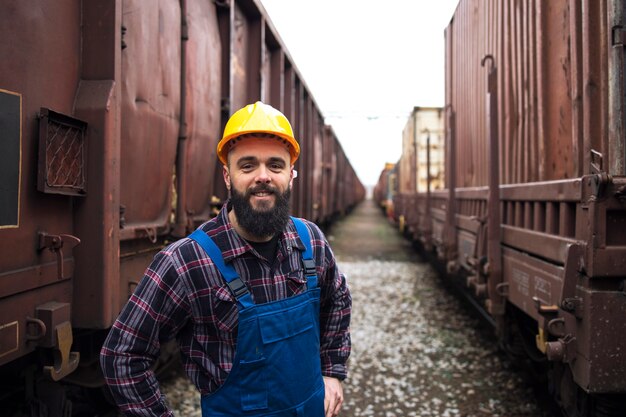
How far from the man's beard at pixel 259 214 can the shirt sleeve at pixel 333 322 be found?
30cm

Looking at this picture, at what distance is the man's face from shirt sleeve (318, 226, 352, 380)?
1.07ft

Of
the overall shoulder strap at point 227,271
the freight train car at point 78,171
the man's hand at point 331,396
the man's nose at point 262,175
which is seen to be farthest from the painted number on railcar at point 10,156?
the man's hand at point 331,396

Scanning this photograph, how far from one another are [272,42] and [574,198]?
505cm

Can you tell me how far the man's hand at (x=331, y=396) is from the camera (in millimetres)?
1898

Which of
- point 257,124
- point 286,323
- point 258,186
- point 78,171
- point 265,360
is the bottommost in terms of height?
point 265,360

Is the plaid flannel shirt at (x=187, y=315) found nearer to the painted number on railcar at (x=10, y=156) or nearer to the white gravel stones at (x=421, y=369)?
the painted number on railcar at (x=10, y=156)

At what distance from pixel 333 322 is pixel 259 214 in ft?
2.01

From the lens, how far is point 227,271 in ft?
5.38

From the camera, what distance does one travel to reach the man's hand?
6.23ft

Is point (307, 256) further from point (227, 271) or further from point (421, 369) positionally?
point (421, 369)

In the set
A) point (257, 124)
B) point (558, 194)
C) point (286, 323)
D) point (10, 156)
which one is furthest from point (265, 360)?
point (558, 194)

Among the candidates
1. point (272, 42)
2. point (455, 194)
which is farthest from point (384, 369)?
point (272, 42)

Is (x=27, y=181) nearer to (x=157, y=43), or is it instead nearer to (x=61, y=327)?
(x=61, y=327)

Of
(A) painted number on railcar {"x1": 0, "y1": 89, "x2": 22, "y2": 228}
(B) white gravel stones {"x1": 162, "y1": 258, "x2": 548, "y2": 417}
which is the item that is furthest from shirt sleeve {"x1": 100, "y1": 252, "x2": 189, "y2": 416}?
(B) white gravel stones {"x1": 162, "y1": 258, "x2": 548, "y2": 417}
